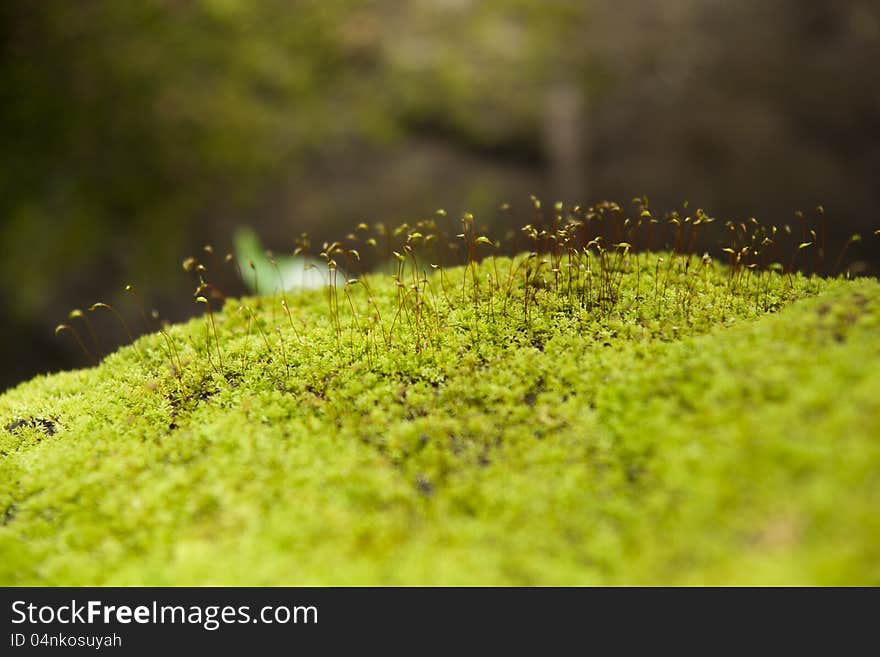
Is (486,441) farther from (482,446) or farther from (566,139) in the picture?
(566,139)

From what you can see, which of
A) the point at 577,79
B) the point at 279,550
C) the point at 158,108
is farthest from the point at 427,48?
the point at 279,550

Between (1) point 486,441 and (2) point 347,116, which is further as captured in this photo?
(2) point 347,116

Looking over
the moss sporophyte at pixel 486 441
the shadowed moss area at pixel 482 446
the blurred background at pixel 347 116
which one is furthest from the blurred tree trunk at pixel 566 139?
the shadowed moss area at pixel 482 446

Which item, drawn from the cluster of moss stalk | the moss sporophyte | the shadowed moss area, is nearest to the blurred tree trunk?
the cluster of moss stalk

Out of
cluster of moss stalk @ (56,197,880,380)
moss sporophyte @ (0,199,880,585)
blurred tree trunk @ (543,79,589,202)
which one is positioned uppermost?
blurred tree trunk @ (543,79,589,202)

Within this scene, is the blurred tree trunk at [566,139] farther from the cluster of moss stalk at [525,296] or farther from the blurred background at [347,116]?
the cluster of moss stalk at [525,296]

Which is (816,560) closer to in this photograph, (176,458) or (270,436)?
(270,436)

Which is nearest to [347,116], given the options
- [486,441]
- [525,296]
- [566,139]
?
[566,139]

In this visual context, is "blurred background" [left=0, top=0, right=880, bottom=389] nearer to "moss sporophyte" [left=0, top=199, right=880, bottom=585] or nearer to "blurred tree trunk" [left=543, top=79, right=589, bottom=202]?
"blurred tree trunk" [left=543, top=79, right=589, bottom=202]
